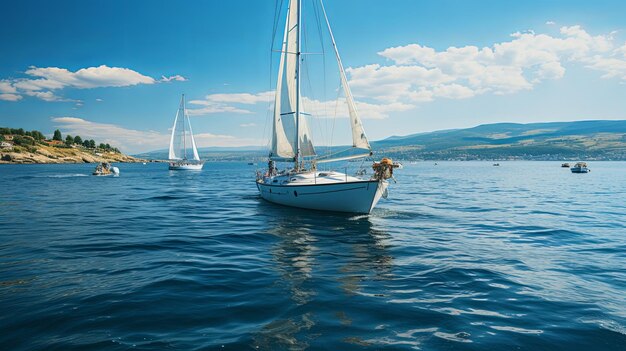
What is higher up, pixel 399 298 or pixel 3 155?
pixel 3 155

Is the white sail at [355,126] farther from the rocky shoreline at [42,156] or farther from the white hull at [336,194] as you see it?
the rocky shoreline at [42,156]

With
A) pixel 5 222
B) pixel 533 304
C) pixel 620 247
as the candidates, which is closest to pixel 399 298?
pixel 533 304

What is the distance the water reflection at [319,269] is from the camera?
7.52 m

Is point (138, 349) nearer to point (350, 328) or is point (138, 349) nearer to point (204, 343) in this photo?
point (204, 343)

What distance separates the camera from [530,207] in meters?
30.8

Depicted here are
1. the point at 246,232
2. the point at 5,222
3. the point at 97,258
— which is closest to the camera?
the point at 97,258

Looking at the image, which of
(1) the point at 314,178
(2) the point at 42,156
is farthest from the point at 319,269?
(2) the point at 42,156

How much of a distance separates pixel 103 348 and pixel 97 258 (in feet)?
26.4

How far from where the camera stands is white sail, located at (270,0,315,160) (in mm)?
30547

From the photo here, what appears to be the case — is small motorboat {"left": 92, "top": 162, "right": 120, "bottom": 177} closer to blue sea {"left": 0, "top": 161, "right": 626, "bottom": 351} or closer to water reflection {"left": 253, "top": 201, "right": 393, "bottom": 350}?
blue sea {"left": 0, "top": 161, "right": 626, "bottom": 351}

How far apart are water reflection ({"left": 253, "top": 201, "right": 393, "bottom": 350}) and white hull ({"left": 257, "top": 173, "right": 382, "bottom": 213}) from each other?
40.2 inches

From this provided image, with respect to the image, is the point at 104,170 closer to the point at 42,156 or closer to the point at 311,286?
the point at 311,286

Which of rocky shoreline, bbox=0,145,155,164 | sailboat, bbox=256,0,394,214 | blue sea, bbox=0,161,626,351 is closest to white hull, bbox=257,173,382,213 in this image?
sailboat, bbox=256,0,394,214

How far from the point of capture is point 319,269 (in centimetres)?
1231
